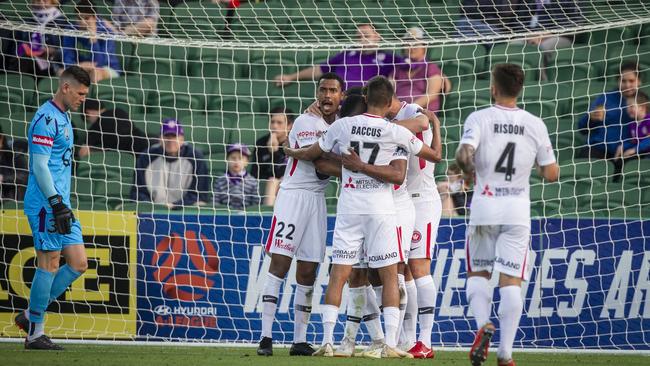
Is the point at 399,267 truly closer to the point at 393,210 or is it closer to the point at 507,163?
the point at 393,210

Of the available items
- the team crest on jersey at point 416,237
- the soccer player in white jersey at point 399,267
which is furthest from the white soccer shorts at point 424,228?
the soccer player in white jersey at point 399,267

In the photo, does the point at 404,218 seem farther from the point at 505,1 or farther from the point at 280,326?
the point at 505,1

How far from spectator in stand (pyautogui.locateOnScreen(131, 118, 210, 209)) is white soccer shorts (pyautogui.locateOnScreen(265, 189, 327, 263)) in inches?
123

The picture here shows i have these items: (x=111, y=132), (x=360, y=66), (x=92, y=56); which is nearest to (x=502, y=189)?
(x=360, y=66)

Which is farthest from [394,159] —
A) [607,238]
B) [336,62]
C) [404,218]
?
[336,62]

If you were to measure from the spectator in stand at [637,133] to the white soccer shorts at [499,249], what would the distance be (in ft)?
17.0

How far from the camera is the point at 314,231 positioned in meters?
8.48

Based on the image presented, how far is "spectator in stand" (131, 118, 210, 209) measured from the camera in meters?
11.6

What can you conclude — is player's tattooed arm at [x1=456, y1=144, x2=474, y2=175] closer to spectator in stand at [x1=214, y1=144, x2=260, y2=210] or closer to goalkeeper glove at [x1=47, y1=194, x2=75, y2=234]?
goalkeeper glove at [x1=47, y1=194, x2=75, y2=234]

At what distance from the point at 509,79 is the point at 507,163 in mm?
543

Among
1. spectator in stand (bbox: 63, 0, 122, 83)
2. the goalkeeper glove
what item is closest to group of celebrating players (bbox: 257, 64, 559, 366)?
the goalkeeper glove

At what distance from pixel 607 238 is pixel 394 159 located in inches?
132

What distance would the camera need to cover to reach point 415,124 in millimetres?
8234

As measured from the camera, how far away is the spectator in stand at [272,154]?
38.8 ft
